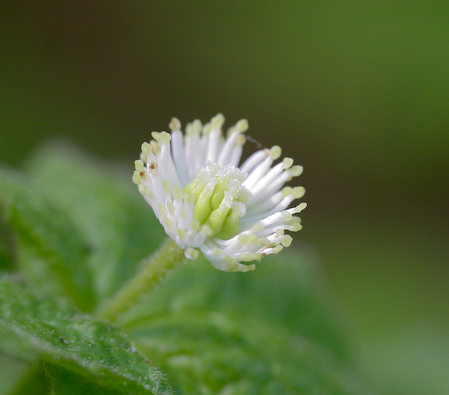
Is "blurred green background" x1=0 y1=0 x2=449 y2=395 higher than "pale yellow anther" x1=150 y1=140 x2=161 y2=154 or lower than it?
higher

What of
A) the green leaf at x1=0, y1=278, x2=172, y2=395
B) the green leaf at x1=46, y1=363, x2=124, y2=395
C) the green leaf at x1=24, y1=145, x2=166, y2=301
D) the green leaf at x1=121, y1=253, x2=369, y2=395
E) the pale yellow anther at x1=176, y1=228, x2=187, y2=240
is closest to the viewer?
the green leaf at x1=0, y1=278, x2=172, y2=395

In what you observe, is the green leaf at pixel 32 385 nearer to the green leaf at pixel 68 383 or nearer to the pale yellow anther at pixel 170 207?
the green leaf at pixel 68 383

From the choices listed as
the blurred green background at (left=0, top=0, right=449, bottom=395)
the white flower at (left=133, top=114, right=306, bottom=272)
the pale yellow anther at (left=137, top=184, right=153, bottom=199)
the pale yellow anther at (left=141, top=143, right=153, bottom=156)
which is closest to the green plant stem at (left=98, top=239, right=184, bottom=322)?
the white flower at (left=133, top=114, right=306, bottom=272)

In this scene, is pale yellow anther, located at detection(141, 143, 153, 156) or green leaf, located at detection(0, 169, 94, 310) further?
green leaf, located at detection(0, 169, 94, 310)

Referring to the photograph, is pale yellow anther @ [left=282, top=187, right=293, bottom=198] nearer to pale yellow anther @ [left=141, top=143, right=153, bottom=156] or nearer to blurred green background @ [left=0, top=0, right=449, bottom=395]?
pale yellow anther @ [left=141, top=143, right=153, bottom=156]

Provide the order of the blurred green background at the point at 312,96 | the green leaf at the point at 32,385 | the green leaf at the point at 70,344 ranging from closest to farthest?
the green leaf at the point at 70,344
the green leaf at the point at 32,385
the blurred green background at the point at 312,96

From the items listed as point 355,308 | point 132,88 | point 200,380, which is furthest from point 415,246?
point 200,380

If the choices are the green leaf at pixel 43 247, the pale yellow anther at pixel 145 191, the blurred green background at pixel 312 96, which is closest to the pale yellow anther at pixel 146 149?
the pale yellow anther at pixel 145 191
